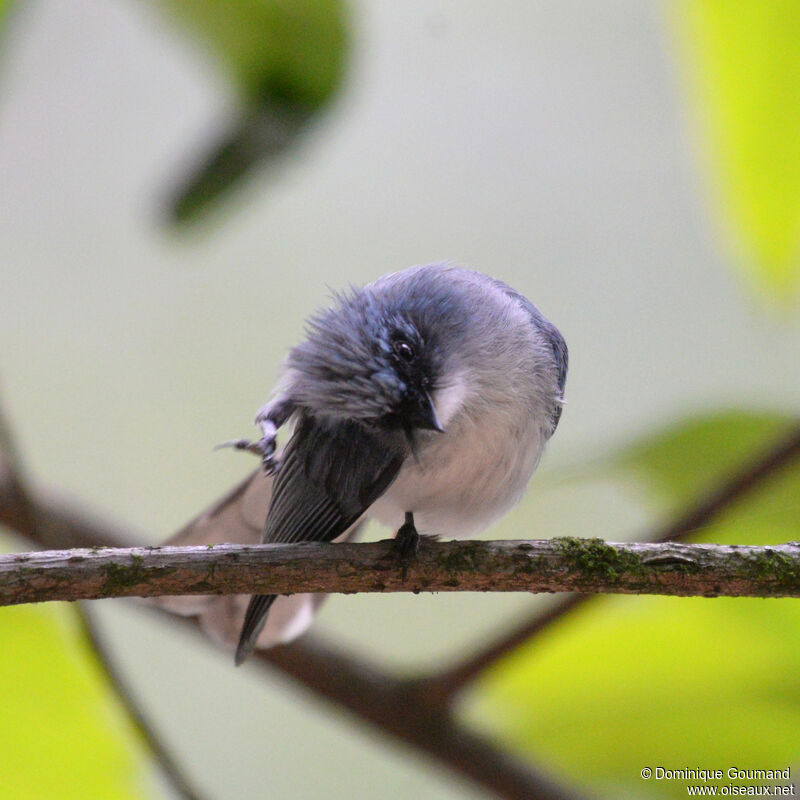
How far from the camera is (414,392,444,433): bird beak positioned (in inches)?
41.2

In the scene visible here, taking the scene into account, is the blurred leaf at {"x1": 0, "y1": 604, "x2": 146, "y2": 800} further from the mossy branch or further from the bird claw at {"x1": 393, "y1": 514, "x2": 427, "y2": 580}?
the bird claw at {"x1": 393, "y1": 514, "x2": 427, "y2": 580}

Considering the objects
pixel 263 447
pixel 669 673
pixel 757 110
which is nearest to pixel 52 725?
pixel 263 447

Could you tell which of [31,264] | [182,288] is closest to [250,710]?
[182,288]

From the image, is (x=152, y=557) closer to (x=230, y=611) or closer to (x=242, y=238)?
(x=230, y=611)

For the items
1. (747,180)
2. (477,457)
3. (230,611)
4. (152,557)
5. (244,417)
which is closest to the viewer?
(152,557)

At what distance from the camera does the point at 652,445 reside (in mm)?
1259

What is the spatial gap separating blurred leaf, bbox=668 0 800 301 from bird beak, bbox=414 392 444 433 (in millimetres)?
469

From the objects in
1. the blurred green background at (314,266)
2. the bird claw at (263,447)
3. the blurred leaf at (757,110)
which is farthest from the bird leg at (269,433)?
the blurred green background at (314,266)

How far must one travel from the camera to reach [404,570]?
1.03 m

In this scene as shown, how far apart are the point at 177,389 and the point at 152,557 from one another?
1990mm

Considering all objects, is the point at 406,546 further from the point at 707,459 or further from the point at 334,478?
the point at 707,459

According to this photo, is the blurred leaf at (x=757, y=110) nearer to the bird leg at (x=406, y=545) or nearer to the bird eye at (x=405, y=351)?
the bird eye at (x=405, y=351)

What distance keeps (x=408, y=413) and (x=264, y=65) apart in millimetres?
Result: 639

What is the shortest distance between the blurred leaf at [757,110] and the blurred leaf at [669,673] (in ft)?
0.84
